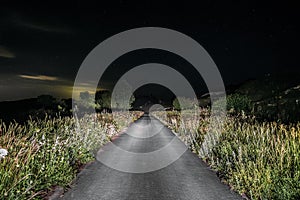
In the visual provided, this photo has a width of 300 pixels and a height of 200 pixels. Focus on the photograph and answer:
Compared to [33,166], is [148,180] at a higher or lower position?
lower

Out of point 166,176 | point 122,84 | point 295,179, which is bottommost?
point 166,176

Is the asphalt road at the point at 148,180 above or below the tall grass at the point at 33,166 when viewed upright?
below

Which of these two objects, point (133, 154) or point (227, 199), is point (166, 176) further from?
point (133, 154)

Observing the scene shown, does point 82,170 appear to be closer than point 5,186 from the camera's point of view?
No

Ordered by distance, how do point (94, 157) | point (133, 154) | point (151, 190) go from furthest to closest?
point (133, 154), point (94, 157), point (151, 190)

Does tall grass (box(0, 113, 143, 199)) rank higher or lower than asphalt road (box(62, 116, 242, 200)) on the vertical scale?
higher

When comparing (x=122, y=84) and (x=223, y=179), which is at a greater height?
(x=122, y=84)

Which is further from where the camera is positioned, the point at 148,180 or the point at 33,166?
the point at 148,180

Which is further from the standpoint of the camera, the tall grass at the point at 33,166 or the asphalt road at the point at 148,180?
the asphalt road at the point at 148,180

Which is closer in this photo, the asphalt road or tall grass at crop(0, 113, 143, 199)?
tall grass at crop(0, 113, 143, 199)

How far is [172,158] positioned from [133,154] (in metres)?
1.91

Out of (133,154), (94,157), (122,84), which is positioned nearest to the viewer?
(94,157)

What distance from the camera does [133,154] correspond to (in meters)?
12.2

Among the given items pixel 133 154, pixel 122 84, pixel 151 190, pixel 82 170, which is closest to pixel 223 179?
pixel 151 190
